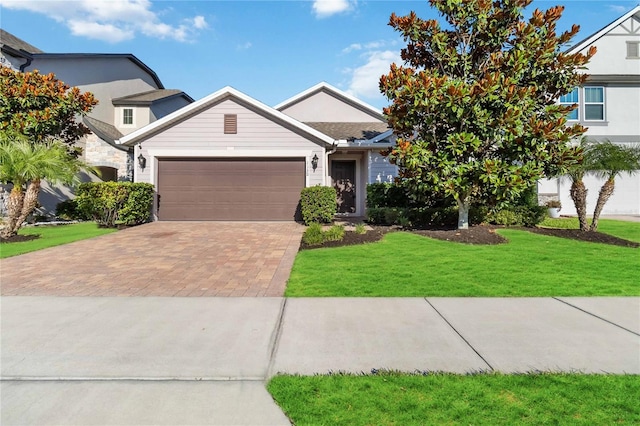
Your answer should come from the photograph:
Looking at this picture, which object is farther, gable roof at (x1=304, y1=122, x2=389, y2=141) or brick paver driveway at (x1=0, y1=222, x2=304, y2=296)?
gable roof at (x1=304, y1=122, x2=389, y2=141)

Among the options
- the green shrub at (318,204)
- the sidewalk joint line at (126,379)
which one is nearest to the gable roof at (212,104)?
the green shrub at (318,204)

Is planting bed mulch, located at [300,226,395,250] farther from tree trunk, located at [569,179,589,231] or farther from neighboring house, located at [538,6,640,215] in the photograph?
neighboring house, located at [538,6,640,215]

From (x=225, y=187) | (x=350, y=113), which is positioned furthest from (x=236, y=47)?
(x=350, y=113)

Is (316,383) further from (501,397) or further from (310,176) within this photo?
(310,176)

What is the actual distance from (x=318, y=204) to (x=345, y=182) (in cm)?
478

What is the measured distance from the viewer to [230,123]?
1449 cm

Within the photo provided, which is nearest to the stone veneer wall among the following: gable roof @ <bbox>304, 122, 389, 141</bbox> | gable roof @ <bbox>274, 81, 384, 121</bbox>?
gable roof @ <bbox>274, 81, 384, 121</bbox>

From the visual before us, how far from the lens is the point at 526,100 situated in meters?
9.17

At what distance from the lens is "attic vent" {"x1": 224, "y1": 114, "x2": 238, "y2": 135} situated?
1448cm

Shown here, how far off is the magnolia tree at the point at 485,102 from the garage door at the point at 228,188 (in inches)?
217

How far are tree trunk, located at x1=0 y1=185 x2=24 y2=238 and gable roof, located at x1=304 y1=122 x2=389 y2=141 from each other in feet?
36.2

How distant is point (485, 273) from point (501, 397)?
398 cm

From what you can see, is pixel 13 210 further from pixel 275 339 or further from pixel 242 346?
pixel 275 339

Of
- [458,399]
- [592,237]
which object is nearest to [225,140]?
[592,237]
